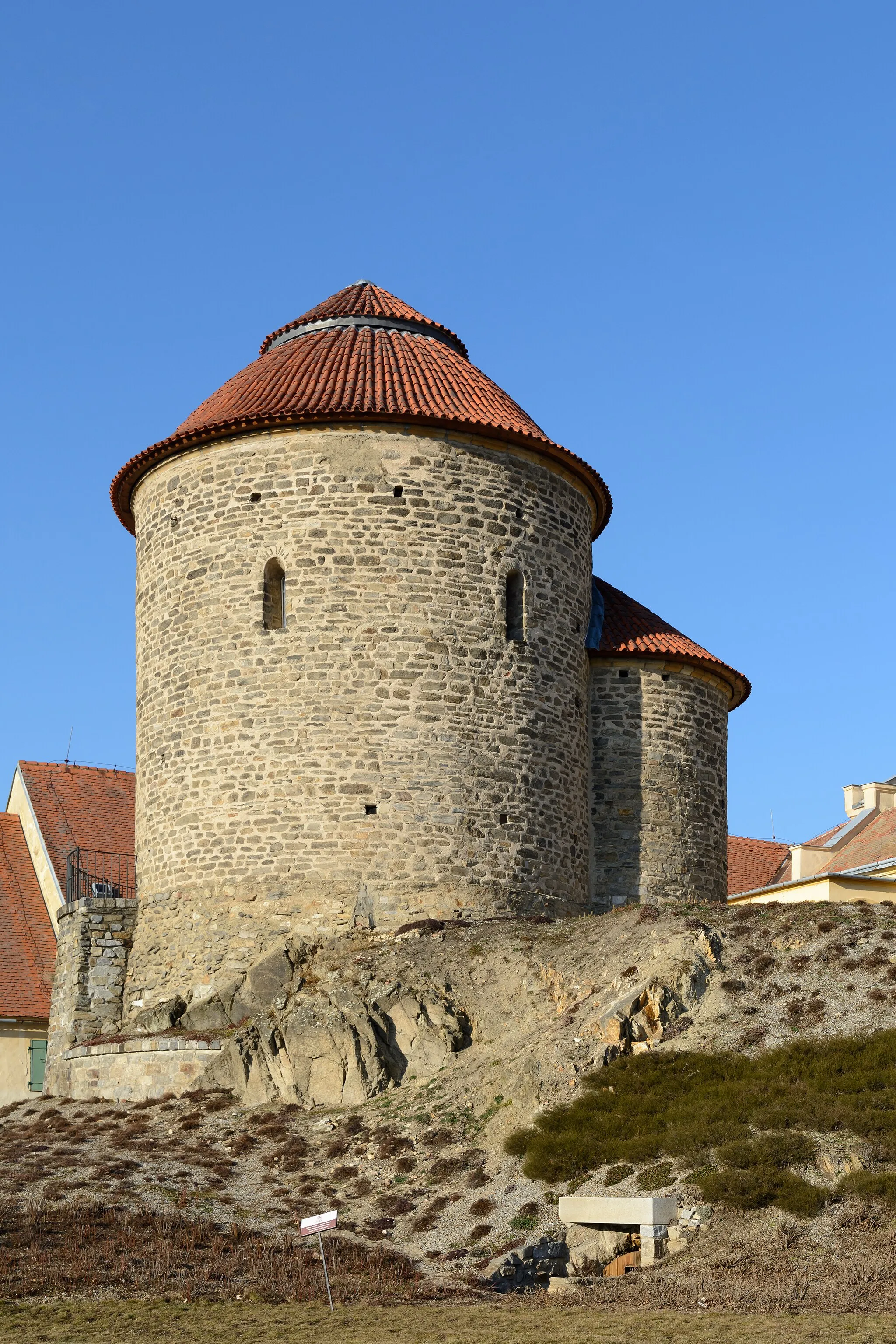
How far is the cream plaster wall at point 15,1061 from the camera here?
2947cm

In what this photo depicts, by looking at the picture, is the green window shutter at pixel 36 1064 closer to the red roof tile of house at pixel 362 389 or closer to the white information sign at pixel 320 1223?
the red roof tile of house at pixel 362 389

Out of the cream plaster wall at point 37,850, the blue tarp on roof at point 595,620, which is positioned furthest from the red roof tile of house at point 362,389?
the cream plaster wall at point 37,850

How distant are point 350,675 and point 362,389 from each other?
14.9 ft

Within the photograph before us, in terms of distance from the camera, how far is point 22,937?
31625 mm

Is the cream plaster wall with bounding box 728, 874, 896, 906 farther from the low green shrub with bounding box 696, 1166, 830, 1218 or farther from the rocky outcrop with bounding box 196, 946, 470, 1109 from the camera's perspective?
the low green shrub with bounding box 696, 1166, 830, 1218

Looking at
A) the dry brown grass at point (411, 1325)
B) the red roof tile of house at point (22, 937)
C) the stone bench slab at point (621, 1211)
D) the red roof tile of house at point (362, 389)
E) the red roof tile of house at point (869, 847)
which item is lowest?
the dry brown grass at point (411, 1325)

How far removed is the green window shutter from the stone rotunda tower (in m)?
6.39

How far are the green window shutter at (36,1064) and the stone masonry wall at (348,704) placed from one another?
21.3ft

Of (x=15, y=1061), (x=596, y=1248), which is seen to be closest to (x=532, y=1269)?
(x=596, y=1248)

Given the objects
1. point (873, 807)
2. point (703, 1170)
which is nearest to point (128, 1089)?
point (703, 1170)

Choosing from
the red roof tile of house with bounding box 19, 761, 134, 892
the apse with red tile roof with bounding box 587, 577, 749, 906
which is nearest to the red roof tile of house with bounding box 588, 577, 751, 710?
the apse with red tile roof with bounding box 587, 577, 749, 906

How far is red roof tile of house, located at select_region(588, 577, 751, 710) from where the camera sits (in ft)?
87.4

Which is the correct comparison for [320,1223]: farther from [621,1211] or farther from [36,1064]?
[36,1064]

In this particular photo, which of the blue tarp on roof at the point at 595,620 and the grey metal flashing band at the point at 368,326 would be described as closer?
the blue tarp on roof at the point at 595,620
